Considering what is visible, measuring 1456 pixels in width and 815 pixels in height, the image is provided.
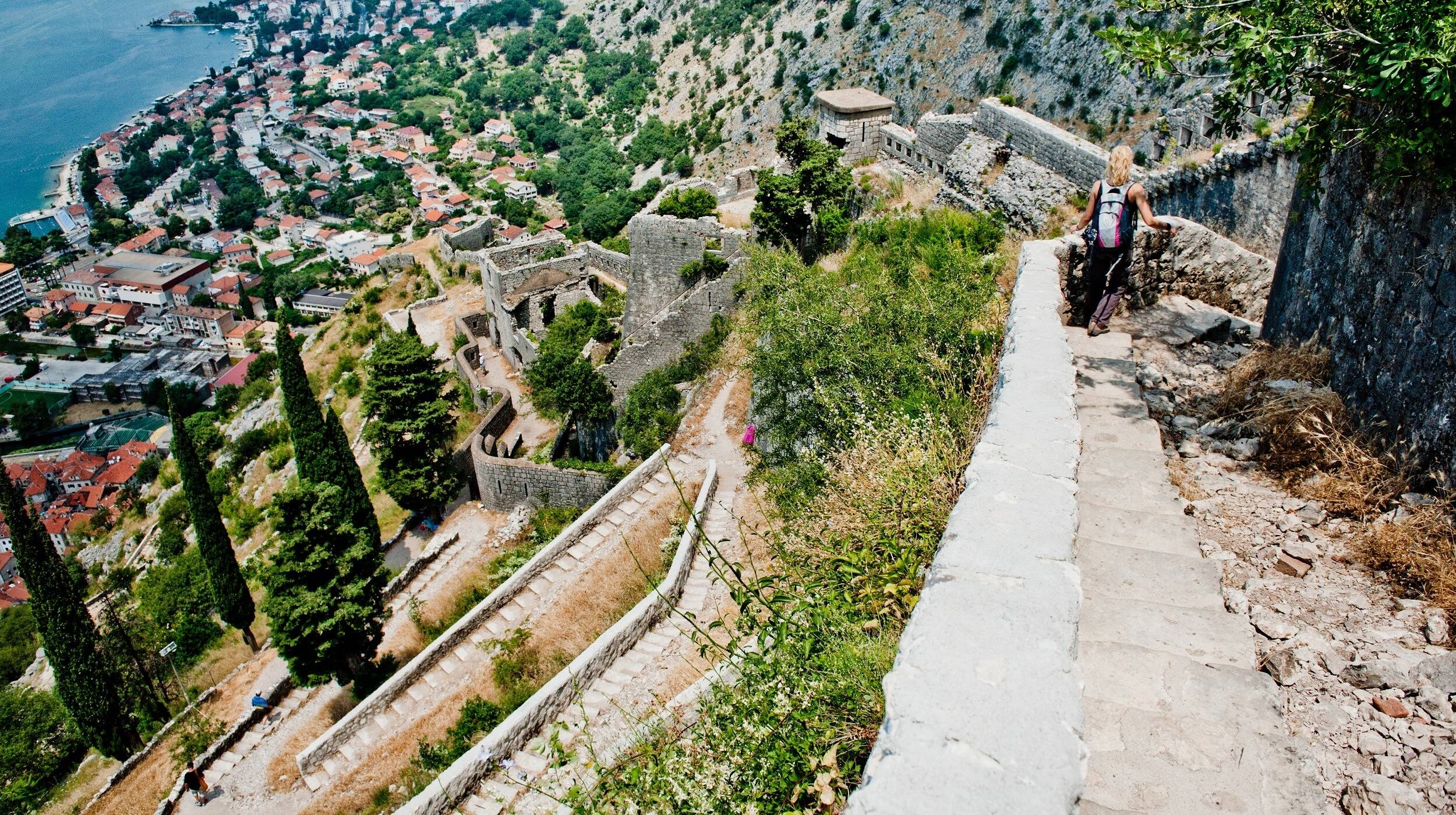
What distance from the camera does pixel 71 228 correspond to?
108062 millimetres

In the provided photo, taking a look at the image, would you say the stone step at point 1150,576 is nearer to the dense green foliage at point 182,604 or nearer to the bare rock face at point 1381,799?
the bare rock face at point 1381,799

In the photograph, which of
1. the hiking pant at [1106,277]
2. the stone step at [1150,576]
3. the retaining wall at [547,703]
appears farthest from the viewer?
the retaining wall at [547,703]

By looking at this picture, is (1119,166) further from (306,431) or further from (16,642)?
(16,642)

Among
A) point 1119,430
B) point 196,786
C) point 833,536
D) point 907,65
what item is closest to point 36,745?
point 196,786

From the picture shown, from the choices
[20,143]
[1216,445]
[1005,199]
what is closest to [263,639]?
[1005,199]

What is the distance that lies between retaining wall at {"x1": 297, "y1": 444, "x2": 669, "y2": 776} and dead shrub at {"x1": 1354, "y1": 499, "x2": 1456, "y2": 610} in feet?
23.5

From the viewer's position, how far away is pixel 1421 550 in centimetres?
372

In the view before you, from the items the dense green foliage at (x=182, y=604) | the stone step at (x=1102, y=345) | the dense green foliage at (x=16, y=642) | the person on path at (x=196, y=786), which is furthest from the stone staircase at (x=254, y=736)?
the dense green foliage at (x=16, y=642)

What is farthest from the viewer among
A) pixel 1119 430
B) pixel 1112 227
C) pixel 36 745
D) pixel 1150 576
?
pixel 36 745

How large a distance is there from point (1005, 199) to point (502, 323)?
14391mm

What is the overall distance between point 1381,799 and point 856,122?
58.4 ft

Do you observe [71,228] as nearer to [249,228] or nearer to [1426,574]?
[249,228]

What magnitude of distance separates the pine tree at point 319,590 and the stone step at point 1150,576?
10.7 metres

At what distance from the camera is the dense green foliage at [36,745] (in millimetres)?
18906
